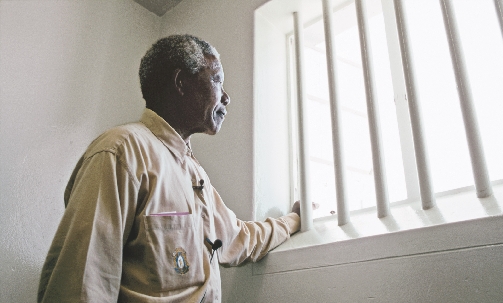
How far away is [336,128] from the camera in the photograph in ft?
4.76

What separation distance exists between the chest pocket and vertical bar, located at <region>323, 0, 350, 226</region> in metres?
0.55

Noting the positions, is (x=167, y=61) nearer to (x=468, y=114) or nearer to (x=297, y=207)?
(x=297, y=207)

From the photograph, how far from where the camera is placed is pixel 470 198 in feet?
3.80

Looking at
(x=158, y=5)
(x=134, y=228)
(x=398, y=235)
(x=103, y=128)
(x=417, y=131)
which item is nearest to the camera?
(x=134, y=228)

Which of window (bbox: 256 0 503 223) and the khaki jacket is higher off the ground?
window (bbox: 256 0 503 223)

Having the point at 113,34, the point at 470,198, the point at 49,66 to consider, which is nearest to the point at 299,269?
the point at 470,198

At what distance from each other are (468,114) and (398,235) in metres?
0.40

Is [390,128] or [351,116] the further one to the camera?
[351,116]

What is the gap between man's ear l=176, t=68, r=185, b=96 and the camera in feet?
4.21

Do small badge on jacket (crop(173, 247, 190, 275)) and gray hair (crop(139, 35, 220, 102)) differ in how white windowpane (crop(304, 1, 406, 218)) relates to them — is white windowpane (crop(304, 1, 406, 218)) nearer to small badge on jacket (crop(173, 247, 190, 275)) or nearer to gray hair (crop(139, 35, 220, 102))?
gray hair (crop(139, 35, 220, 102))

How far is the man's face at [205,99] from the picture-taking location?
1.29 metres

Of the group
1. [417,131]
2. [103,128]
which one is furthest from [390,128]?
[103,128]

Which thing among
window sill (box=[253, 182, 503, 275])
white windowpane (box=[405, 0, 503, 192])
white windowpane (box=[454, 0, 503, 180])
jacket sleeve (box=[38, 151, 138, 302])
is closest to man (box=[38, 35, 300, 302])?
jacket sleeve (box=[38, 151, 138, 302])

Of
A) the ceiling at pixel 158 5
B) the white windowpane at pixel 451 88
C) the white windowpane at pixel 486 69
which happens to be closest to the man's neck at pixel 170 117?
the white windowpane at pixel 451 88
